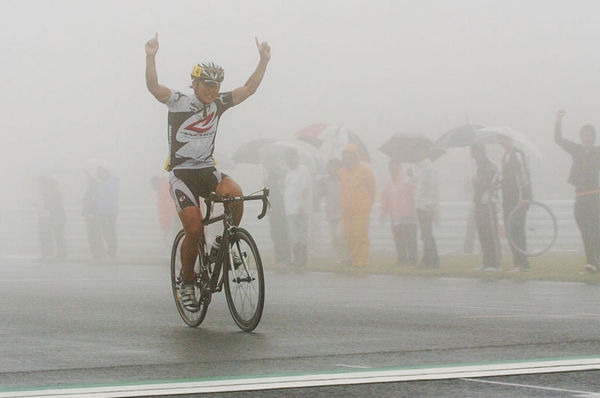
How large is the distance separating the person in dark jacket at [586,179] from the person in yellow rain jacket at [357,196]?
11.4 feet

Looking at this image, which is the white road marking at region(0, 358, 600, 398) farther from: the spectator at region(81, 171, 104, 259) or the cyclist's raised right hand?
the spectator at region(81, 171, 104, 259)

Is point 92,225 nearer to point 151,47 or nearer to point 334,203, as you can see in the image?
point 334,203

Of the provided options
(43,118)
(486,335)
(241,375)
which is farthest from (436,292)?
(43,118)

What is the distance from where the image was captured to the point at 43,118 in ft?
95.8

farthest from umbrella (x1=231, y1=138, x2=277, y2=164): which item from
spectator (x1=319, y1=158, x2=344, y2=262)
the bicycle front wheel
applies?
the bicycle front wheel

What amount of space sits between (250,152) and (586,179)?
24.2 ft

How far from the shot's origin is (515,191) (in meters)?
17.5

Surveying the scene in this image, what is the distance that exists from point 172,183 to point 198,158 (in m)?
0.24

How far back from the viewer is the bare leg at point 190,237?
29.1ft

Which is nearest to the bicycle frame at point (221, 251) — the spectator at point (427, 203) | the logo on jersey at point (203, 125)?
the logo on jersey at point (203, 125)

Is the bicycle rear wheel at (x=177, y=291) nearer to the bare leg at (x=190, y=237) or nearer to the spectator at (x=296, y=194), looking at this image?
the bare leg at (x=190, y=237)

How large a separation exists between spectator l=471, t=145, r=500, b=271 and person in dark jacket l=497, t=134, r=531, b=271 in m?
0.36

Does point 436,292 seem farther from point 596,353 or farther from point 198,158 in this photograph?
point 596,353

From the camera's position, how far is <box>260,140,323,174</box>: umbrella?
71.1 feet
